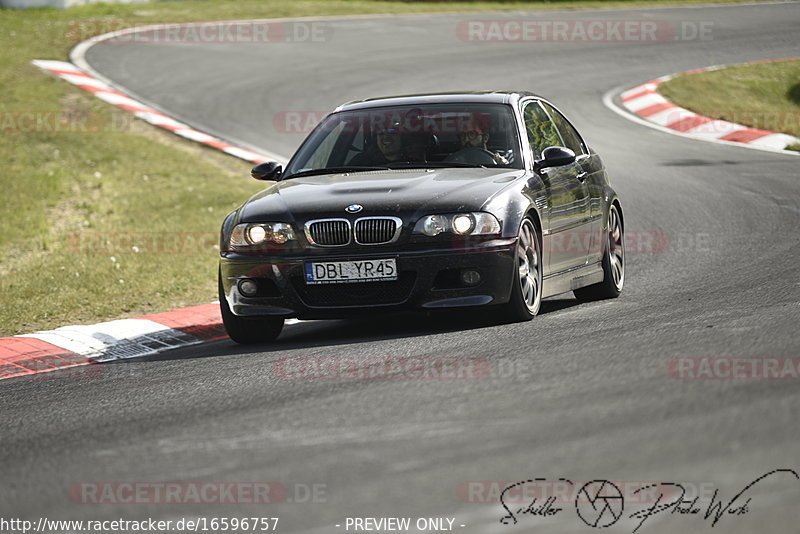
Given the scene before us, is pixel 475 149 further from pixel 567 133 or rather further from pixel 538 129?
pixel 567 133

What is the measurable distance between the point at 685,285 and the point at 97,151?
29.3 ft

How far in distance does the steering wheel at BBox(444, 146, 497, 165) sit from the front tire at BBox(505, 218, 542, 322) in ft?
2.30

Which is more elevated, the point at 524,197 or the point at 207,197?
the point at 524,197

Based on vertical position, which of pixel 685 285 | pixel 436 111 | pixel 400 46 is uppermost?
pixel 436 111

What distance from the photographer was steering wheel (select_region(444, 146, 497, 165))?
8516 millimetres

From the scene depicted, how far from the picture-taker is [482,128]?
870cm

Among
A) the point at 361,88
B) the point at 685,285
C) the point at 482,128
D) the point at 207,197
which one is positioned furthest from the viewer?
the point at 361,88

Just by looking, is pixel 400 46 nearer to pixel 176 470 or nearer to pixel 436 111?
pixel 436 111

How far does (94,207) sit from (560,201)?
6.59 m

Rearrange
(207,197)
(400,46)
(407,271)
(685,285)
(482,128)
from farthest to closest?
(400,46), (207,197), (685,285), (482,128), (407,271)

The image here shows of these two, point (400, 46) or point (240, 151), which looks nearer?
point (240, 151)

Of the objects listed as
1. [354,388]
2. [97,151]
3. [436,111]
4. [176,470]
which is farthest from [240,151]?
[176,470]
